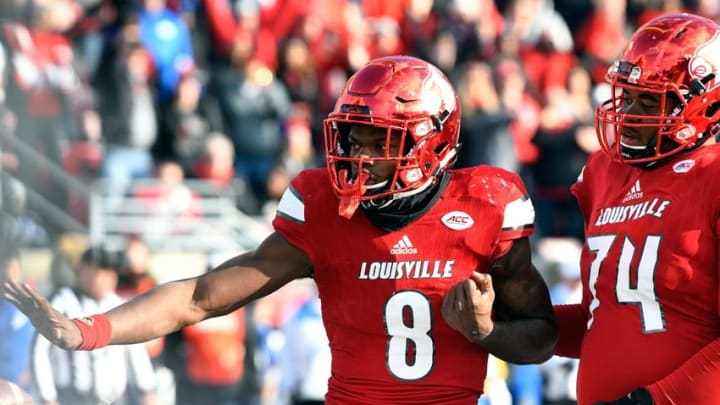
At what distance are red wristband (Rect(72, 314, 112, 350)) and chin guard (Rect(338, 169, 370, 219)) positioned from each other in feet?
2.35

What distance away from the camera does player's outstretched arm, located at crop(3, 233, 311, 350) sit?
149 inches

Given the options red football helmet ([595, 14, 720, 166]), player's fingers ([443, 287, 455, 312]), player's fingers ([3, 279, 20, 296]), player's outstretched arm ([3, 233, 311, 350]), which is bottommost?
player's outstretched arm ([3, 233, 311, 350])

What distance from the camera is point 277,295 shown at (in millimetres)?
8133

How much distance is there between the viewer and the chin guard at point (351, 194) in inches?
147

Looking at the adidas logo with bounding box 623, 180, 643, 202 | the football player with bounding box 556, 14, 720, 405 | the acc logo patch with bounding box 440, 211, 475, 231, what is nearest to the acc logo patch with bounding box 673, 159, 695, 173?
the football player with bounding box 556, 14, 720, 405

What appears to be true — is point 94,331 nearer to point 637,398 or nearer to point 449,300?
point 449,300

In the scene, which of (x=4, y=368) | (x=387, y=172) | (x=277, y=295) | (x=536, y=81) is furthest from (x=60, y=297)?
(x=536, y=81)

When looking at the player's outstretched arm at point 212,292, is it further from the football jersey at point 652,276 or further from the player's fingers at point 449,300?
the football jersey at point 652,276

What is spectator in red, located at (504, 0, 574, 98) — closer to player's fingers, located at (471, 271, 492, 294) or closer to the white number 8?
the white number 8

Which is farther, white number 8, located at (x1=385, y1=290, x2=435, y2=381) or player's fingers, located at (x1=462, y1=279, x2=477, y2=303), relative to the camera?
white number 8, located at (x1=385, y1=290, x2=435, y2=381)

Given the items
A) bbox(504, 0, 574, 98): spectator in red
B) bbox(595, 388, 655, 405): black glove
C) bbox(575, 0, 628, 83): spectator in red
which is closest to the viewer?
bbox(595, 388, 655, 405): black glove

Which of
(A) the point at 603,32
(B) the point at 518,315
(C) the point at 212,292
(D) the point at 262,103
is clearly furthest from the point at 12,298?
(A) the point at 603,32

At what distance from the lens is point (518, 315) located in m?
3.86

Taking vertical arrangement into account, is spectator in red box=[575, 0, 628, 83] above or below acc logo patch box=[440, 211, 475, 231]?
below
